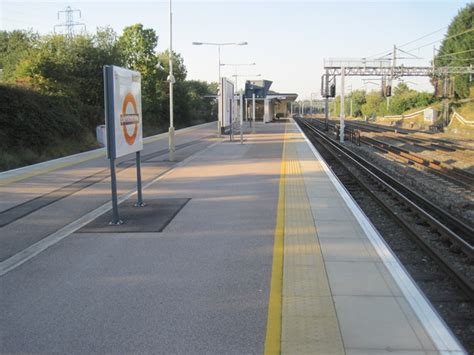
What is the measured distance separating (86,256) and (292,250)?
8.80ft

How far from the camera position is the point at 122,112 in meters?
8.44

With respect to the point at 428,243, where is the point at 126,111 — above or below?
above

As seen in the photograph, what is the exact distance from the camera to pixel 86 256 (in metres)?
6.56

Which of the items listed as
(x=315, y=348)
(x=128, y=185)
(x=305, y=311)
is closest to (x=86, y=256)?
(x=305, y=311)

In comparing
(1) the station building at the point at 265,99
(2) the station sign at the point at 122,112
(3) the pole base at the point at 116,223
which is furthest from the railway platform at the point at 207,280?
(1) the station building at the point at 265,99

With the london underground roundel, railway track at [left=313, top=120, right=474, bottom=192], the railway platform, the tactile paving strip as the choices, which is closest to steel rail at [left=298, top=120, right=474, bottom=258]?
the railway platform

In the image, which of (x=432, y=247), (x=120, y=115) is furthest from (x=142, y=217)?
(x=432, y=247)

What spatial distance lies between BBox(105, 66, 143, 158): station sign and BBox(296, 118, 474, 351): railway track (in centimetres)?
480

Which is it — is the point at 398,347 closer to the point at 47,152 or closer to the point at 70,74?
the point at 47,152

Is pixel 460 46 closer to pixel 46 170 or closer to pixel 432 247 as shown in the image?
pixel 46 170

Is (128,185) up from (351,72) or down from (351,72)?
down

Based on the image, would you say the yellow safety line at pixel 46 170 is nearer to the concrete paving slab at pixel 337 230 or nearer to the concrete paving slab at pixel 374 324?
the concrete paving slab at pixel 337 230

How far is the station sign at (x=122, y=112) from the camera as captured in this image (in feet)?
25.9

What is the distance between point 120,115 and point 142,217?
1.80m
